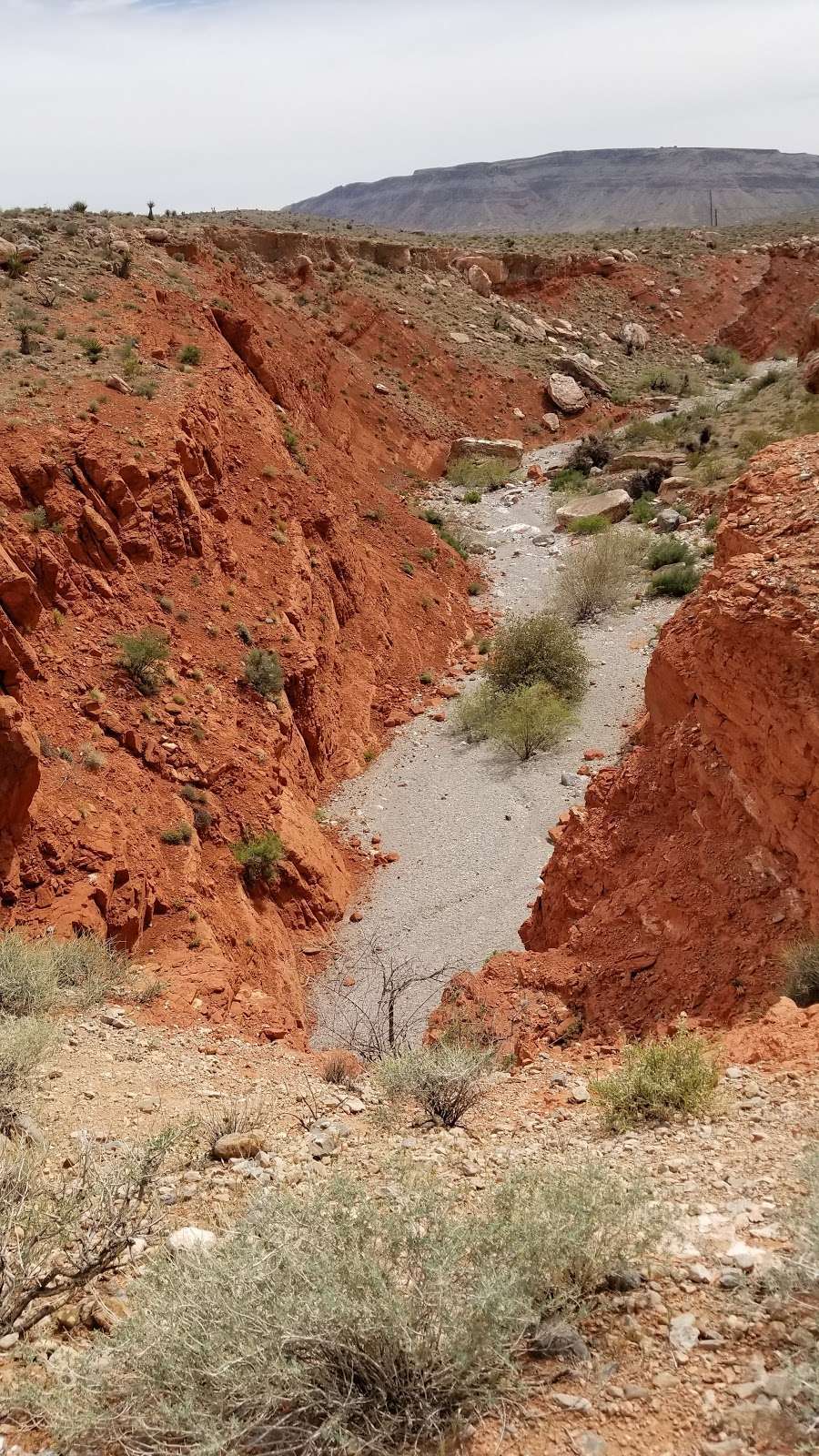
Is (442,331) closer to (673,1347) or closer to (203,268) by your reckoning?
(203,268)

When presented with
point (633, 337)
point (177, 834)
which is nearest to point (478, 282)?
→ point (633, 337)

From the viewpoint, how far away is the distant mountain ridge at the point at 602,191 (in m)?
117

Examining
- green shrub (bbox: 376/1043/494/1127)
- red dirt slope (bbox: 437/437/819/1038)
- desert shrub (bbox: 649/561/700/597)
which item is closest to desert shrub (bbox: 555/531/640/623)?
desert shrub (bbox: 649/561/700/597)

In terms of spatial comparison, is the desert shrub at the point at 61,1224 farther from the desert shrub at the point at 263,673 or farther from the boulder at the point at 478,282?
the boulder at the point at 478,282

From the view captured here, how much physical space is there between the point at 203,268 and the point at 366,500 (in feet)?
21.0

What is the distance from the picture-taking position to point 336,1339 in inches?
113

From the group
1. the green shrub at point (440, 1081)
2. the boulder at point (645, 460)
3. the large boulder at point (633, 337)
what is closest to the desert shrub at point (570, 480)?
the boulder at point (645, 460)

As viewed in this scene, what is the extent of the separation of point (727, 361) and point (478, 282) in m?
10.9

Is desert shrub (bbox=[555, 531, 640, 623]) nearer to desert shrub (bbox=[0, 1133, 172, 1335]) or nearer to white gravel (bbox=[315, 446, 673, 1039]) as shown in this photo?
white gravel (bbox=[315, 446, 673, 1039])

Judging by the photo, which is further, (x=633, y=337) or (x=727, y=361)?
(x=633, y=337)

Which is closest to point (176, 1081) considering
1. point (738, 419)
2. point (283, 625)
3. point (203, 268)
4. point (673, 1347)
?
point (673, 1347)

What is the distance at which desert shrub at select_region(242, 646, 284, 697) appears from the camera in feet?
41.0

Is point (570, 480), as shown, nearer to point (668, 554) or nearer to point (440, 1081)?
point (668, 554)

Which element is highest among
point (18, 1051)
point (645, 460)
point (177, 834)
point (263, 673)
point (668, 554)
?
point (645, 460)
